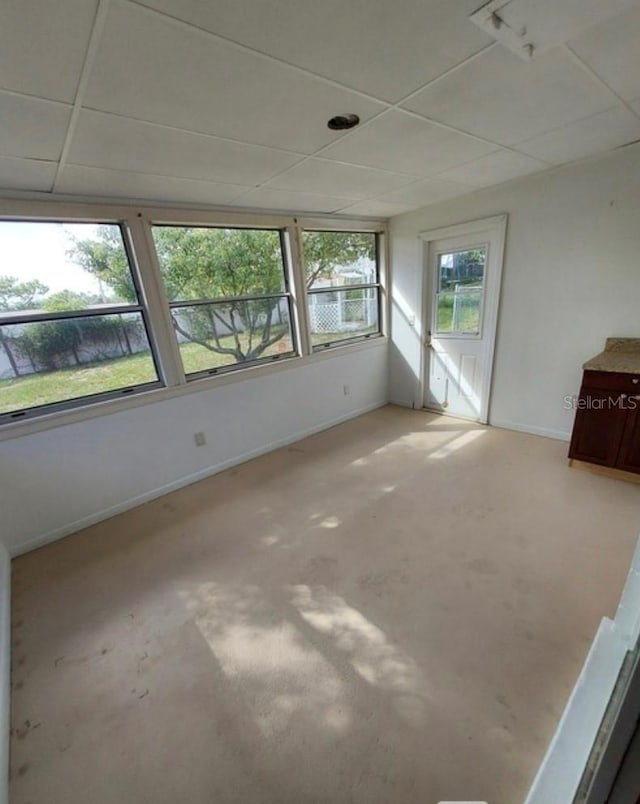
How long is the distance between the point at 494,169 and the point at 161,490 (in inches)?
141

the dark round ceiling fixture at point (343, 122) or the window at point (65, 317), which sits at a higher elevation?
the dark round ceiling fixture at point (343, 122)

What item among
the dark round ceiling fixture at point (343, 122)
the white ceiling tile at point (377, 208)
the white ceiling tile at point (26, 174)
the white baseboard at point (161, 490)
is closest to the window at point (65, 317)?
the white ceiling tile at point (26, 174)

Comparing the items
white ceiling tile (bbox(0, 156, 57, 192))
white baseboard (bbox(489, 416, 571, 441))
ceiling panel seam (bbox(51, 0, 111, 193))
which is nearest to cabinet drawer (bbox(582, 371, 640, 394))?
white baseboard (bbox(489, 416, 571, 441))

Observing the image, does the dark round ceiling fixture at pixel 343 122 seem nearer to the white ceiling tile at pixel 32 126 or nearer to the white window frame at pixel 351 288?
the white ceiling tile at pixel 32 126

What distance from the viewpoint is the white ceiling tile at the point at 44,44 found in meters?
0.84

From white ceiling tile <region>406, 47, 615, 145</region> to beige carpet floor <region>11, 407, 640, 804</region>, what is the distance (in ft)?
7.38

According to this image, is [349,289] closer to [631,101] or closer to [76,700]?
[631,101]

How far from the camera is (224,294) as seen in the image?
3.01 metres

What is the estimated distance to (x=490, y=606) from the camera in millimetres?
1677

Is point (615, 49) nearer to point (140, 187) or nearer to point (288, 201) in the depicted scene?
point (288, 201)

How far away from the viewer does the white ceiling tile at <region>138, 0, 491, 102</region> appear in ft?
2.98

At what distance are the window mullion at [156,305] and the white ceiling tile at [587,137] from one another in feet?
8.36

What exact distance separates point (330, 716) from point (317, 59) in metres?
2.33

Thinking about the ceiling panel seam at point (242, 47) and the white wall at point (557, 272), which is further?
the white wall at point (557, 272)
